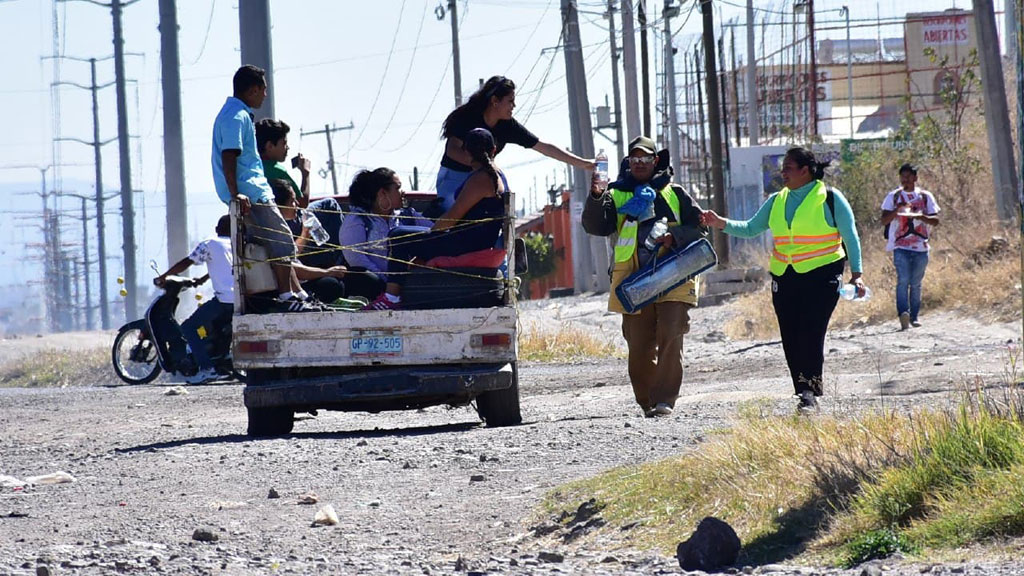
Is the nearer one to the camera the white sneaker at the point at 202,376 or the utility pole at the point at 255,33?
the white sneaker at the point at 202,376

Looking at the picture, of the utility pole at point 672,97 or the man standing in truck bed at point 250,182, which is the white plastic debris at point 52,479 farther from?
the utility pole at point 672,97

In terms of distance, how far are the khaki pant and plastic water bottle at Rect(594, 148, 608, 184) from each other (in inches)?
36.1

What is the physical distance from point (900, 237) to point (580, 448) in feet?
32.4

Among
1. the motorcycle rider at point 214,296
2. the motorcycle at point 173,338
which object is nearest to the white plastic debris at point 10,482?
the motorcycle rider at point 214,296

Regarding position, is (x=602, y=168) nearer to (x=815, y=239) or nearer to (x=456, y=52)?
(x=815, y=239)

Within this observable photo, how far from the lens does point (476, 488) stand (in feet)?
24.2

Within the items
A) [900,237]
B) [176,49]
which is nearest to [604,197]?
[900,237]

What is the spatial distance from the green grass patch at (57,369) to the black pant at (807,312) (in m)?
14.8

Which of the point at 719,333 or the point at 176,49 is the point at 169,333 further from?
the point at 176,49

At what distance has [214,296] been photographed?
16.1m

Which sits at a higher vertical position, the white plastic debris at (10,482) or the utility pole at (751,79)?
the utility pole at (751,79)

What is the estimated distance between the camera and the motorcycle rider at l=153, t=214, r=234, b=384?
1545 cm

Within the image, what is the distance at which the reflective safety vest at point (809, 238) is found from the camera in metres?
9.82

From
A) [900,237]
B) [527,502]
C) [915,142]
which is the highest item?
[915,142]
